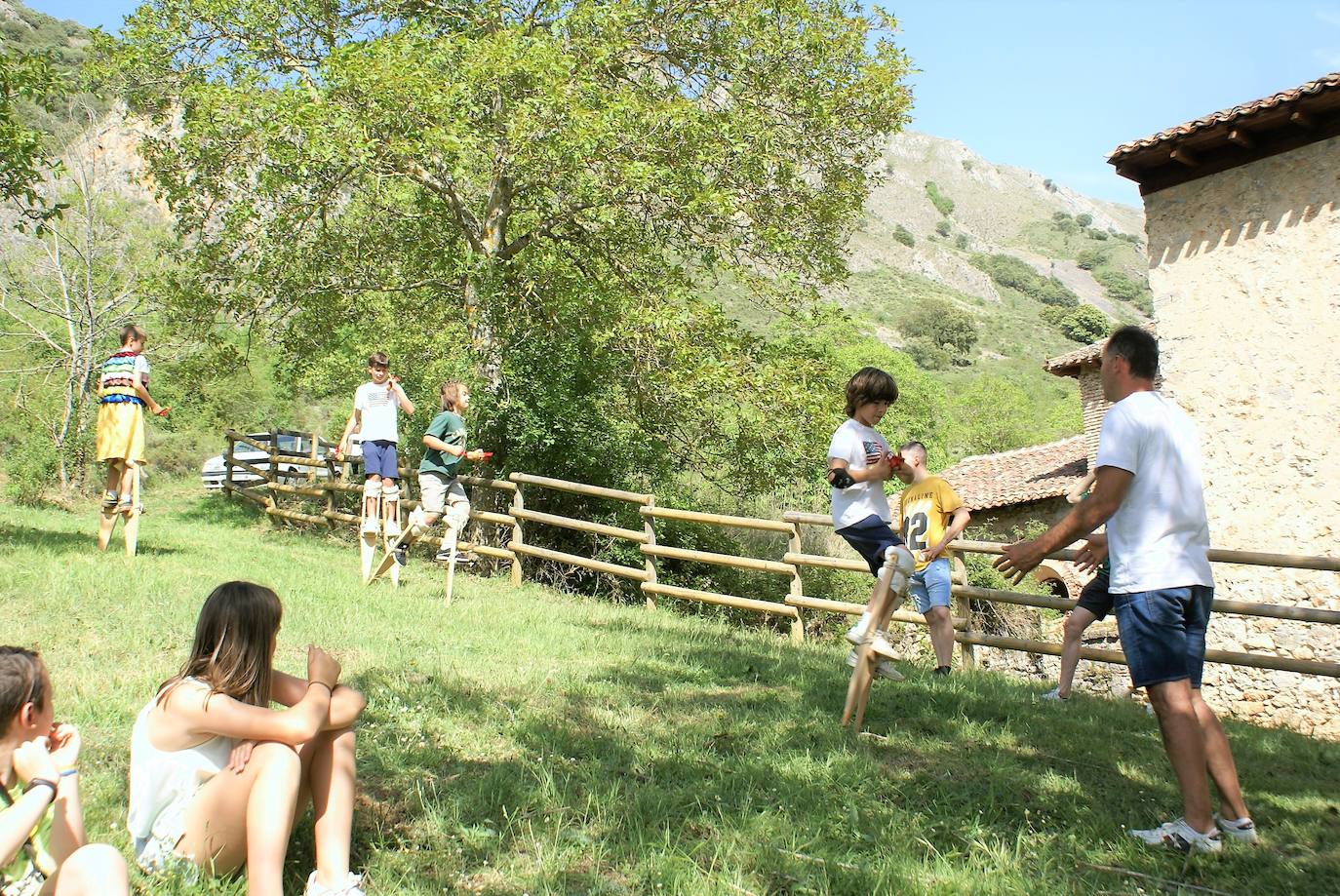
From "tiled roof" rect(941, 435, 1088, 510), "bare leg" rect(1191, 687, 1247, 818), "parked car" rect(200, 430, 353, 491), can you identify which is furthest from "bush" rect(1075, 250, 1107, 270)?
"bare leg" rect(1191, 687, 1247, 818)

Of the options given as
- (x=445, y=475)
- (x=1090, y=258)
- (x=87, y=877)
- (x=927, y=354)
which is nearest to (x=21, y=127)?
(x=445, y=475)

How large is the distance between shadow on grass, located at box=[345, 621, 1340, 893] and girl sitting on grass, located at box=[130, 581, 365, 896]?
453 mm

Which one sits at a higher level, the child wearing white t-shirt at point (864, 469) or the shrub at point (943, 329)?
the shrub at point (943, 329)

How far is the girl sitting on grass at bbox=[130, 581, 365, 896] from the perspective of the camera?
2754mm

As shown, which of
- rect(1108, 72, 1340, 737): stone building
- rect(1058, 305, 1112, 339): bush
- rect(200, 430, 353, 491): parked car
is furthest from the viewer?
rect(1058, 305, 1112, 339): bush

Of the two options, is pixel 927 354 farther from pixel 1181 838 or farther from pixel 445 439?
pixel 1181 838

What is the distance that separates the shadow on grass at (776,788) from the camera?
327cm

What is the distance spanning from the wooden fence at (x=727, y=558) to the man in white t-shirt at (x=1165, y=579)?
5.40ft

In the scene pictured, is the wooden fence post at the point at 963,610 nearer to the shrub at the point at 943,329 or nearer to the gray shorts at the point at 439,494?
the gray shorts at the point at 439,494

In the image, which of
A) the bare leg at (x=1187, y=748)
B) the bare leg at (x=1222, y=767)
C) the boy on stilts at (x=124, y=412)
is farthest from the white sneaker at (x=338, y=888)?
the boy on stilts at (x=124, y=412)

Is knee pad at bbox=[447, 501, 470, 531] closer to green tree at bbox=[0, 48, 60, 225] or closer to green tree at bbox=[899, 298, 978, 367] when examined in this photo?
green tree at bbox=[0, 48, 60, 225]

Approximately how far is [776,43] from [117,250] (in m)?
14.0

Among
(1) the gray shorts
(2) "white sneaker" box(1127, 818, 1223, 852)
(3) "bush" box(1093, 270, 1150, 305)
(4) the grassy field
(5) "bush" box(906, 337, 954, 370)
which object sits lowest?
(4) the grassy field

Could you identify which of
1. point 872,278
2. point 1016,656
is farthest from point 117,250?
point 872,278
